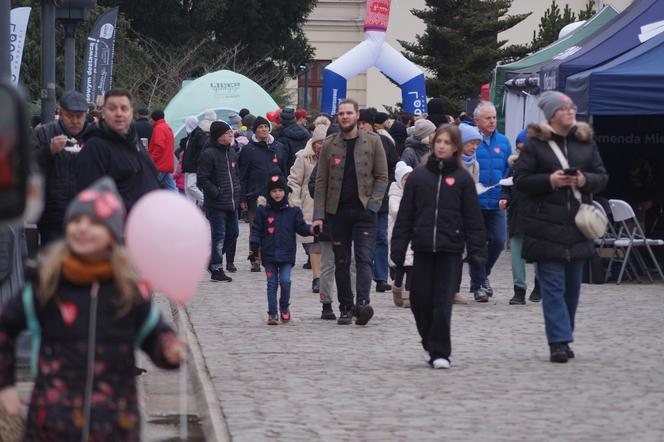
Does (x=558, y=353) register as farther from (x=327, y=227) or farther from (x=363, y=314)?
(x=327, y=227)

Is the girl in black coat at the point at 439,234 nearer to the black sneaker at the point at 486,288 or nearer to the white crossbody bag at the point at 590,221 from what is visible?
the white crossbody bag at the point at 590,221

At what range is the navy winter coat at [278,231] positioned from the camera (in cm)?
1323

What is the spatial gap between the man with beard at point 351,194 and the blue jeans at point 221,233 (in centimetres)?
474

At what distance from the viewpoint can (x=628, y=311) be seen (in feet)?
47.4

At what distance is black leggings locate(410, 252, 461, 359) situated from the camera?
10414 mm

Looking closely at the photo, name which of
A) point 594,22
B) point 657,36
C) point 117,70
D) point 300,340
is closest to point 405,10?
point 117,70

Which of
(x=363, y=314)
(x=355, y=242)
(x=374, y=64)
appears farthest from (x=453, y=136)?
(x=374, y=64)

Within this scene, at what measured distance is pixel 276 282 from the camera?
13.2 meters

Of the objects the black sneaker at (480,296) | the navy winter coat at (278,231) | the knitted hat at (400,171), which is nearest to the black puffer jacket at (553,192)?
the navy winter coat at (278,231)

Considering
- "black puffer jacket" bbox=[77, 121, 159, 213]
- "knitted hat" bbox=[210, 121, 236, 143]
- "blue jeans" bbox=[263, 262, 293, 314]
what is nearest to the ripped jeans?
"blue jeans" bbox=[263, 262, 293, 314]

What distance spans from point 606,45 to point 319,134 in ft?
11.7

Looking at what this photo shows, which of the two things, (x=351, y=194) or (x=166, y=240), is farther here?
(x=351, y=194)

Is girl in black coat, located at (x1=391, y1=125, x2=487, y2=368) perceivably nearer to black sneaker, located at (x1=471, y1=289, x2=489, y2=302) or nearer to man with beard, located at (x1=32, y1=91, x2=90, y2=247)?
man with beard, located at (x1=32, y1=91, x2=90, y2=247)

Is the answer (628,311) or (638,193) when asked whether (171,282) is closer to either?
(628,311)
